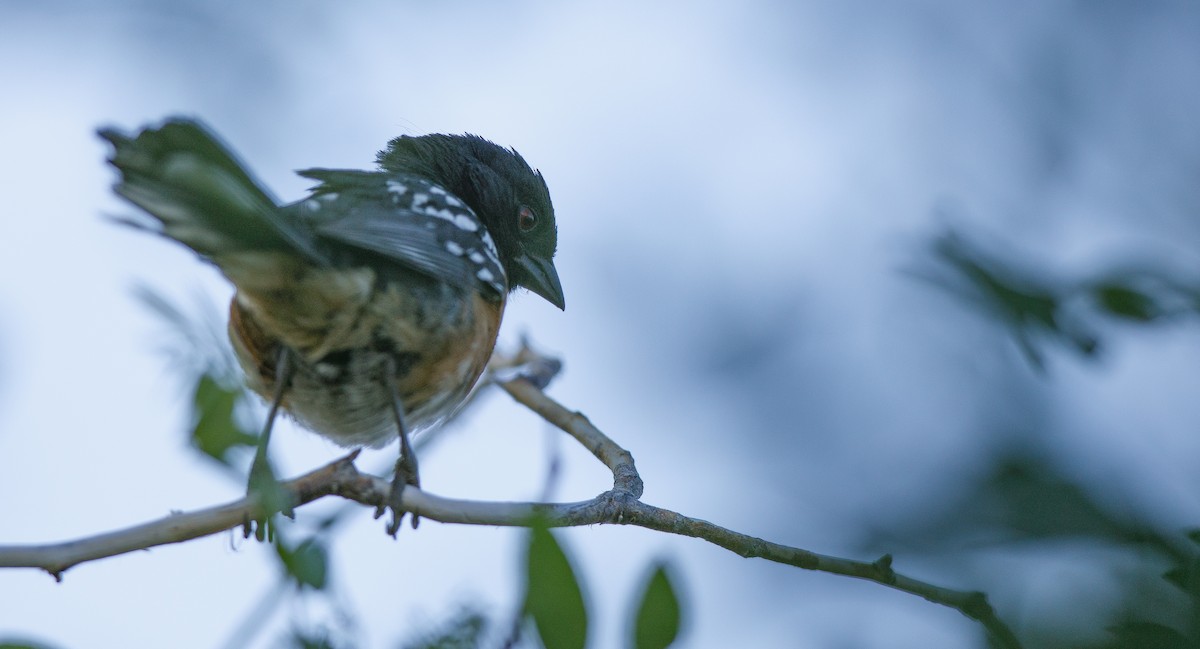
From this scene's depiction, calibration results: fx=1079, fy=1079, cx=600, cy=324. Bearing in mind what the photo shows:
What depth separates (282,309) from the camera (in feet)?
9.70

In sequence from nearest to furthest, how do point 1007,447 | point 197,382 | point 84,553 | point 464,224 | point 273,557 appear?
point 1007,447 < point 273,557 < point 197,382 < point 84,553 < point 464,224

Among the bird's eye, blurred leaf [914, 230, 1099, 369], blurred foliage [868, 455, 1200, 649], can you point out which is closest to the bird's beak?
Result: the bird's eye

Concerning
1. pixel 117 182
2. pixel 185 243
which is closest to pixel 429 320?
pixel 185 243

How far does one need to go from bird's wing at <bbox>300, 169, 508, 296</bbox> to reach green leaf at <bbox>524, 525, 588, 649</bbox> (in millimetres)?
1815

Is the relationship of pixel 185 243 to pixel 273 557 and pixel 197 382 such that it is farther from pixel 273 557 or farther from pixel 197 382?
pixel 273 557

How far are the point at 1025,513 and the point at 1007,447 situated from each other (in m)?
0.10

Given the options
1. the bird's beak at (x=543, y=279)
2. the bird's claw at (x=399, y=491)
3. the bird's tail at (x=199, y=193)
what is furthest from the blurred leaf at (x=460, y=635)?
the bird's beak at (x=543, y=279)

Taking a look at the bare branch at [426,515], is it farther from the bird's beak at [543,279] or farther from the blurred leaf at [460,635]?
the bird's beak at [543,279]

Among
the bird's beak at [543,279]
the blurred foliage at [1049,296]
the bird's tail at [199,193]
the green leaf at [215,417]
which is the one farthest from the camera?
the bird's beak at [543,279]

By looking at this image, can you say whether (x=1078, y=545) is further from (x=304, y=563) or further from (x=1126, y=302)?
(x=304, y=563)

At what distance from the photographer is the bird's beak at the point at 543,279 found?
413 centimetres

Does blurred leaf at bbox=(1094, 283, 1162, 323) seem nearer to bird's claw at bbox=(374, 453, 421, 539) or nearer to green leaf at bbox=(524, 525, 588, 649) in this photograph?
green leaf at bbox=(524, 525, 588, 649)

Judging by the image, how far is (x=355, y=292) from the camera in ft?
9.78

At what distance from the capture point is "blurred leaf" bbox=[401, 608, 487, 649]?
1.27m
